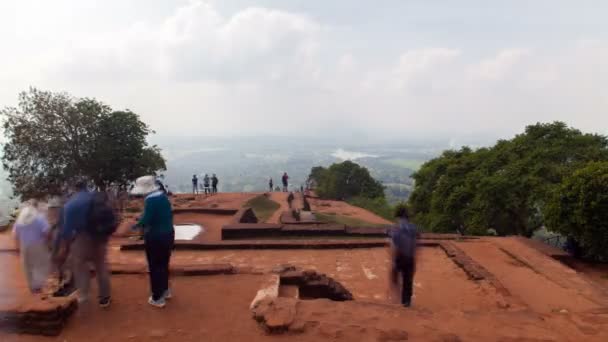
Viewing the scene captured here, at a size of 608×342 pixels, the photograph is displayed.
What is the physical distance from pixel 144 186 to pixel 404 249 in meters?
3.31

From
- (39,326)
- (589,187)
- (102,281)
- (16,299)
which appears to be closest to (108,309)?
(102,281)

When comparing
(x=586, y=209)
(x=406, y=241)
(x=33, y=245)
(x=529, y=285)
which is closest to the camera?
(x=33, y=245)

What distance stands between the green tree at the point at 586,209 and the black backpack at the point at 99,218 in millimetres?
11565

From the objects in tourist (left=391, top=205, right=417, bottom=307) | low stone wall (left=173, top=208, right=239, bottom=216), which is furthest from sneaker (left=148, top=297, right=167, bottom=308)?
low stone wall (left=173, top=208, right=239, bottom=216)

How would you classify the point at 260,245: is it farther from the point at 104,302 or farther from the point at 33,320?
the point at 33,320

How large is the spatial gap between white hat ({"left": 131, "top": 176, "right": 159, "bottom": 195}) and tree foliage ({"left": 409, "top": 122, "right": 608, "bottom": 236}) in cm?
1325

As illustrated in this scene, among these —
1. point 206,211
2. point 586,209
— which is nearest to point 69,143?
point 206,211

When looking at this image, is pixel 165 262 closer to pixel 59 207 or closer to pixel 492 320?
pixel 59 207

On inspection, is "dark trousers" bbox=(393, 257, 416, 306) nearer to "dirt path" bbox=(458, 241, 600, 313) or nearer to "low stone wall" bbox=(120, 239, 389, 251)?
"dirt path" bbox=(458, 241, 600, 313)

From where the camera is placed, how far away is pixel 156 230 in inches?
165

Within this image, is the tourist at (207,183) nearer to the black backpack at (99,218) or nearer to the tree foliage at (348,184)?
the tree foliage at (348,184)

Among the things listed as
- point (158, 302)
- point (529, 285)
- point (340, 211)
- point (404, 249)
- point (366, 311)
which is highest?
point (404, 249)

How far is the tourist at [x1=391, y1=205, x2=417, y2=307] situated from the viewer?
5281 mm

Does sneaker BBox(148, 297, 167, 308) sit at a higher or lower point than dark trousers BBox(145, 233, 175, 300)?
lower
